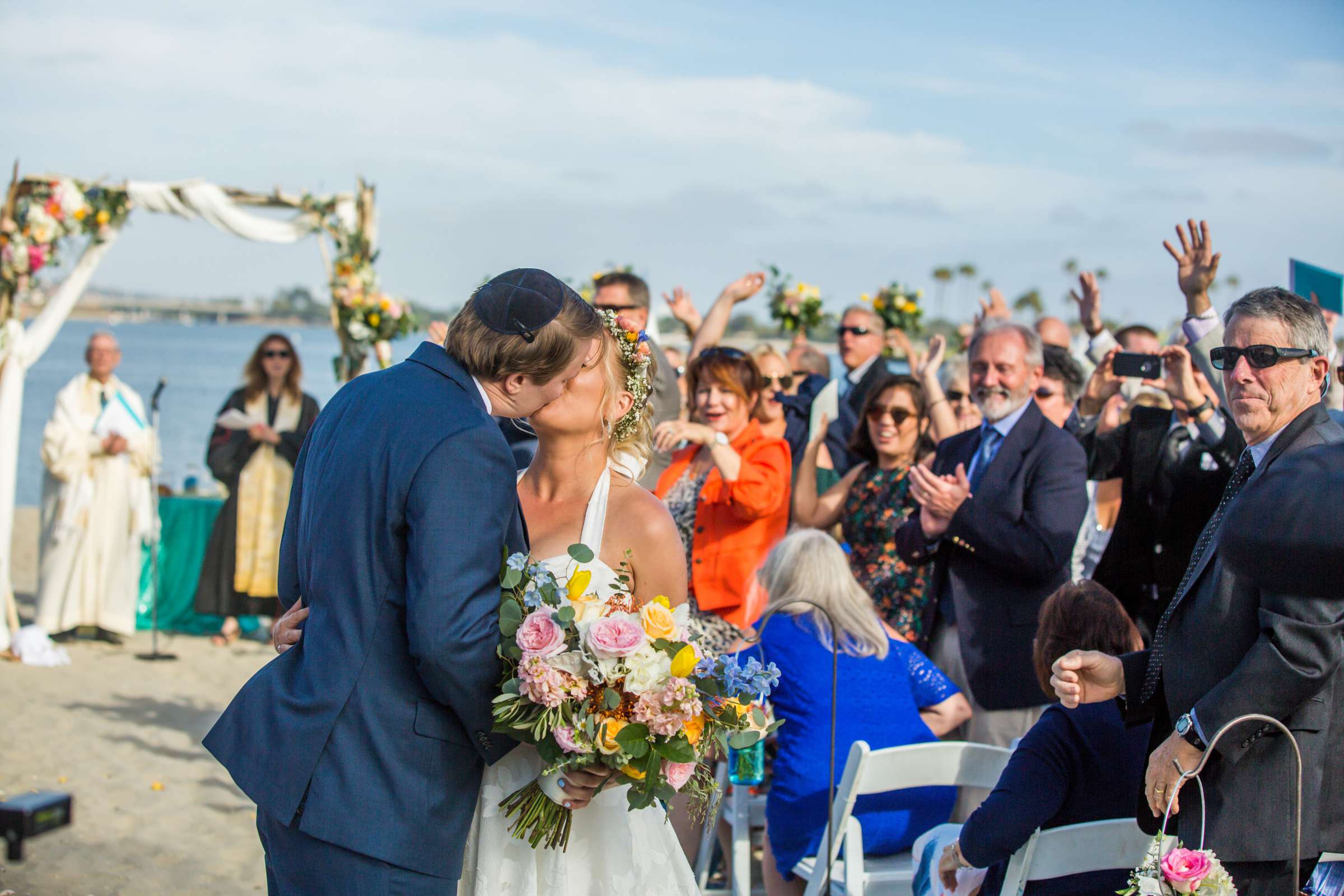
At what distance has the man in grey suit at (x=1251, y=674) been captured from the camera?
236 centimetres

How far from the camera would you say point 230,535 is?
919 cm

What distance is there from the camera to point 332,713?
212 centimetres

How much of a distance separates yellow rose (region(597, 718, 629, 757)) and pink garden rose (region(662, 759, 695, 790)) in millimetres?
111

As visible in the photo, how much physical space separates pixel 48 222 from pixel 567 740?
327 inches

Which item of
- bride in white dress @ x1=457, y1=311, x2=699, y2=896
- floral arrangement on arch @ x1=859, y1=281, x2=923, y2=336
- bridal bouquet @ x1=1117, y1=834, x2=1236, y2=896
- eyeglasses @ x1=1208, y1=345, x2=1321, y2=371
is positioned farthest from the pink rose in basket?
floral arrangement on arch @ x1=859, y1=281, x2=923, y2=336

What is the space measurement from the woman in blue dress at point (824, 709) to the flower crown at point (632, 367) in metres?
0.93

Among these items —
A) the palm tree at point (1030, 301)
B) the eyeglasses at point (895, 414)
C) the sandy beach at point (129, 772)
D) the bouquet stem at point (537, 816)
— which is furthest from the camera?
the palm tree at point (1030, 301)

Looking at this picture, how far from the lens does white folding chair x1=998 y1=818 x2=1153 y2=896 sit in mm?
2705

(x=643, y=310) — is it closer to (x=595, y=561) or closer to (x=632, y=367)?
(x=632, y=367)

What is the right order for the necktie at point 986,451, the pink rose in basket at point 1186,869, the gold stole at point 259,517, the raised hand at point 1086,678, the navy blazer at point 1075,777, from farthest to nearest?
the gold stole at point 259,517
the necktie at point 986,451
the navy blazer at point 1075,777
the raised hand at point 1086,678
the pink rose in basket at point 1186,869

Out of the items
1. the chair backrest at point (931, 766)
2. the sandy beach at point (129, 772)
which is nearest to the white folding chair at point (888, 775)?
the chair backrest at point (931, 766)

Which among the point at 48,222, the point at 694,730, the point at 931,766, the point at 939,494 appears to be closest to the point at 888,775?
the point at 931,766

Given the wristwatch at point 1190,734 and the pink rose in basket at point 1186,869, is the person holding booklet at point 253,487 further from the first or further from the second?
the pink rose in basket at point 1186,869

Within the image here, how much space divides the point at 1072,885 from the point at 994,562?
4.96 feet
